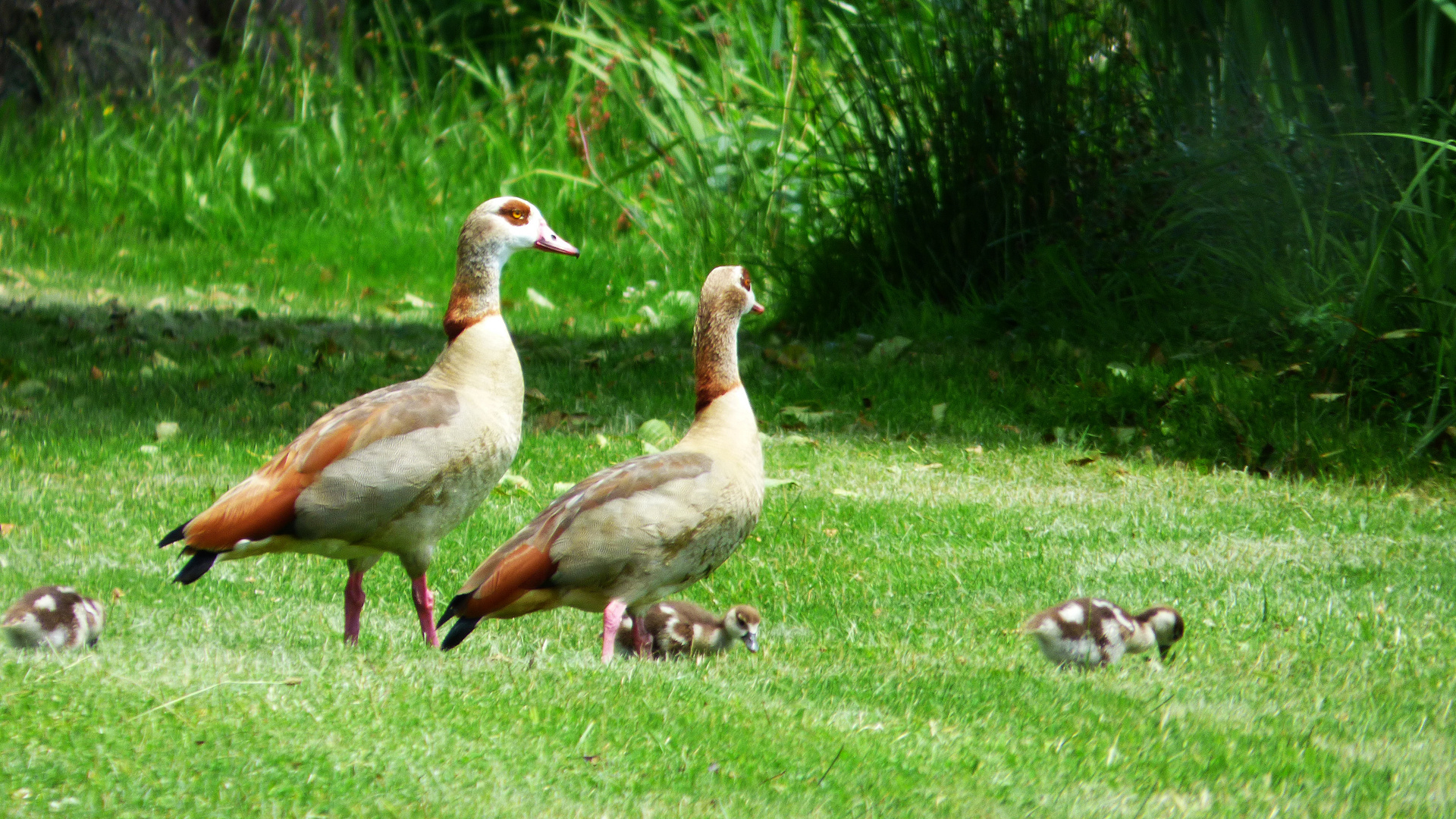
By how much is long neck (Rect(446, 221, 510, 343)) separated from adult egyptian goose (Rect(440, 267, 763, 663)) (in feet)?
2.58

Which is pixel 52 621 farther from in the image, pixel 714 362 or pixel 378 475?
pixel 714 362

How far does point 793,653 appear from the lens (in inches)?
182

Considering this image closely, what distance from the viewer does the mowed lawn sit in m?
3.31

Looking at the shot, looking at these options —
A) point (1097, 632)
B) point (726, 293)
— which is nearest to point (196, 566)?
point (726, 293)

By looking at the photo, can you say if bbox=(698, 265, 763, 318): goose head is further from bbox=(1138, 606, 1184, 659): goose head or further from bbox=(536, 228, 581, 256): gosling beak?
bbox=(1138, 606, 1184, 659): goose head

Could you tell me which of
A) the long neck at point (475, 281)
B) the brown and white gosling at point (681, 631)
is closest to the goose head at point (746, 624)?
the brown and white gosling at point (681, 631)

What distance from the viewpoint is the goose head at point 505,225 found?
5.05 meters

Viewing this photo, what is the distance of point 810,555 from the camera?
5836 mm

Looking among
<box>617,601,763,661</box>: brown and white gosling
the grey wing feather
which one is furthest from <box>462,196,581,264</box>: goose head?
<box>617,601,763,661</box>: brown and white gosling

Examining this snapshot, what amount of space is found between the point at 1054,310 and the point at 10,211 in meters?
9.73

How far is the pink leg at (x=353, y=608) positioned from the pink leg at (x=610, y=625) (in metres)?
0.80

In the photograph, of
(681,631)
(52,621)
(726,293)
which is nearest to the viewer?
(52,621)

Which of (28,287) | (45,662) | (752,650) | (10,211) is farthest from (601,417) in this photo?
(10,211)

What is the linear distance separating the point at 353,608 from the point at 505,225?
1421 mm
